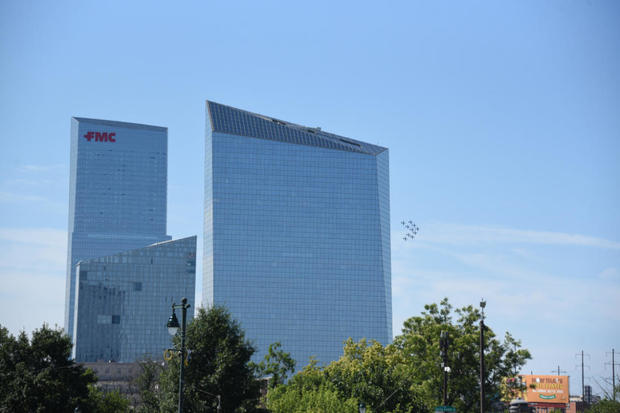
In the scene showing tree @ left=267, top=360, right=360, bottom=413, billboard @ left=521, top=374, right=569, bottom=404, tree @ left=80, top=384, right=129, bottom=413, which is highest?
tree @ left=267, top=360, right=360, bottom=413

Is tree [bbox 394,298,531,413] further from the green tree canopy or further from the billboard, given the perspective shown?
the billboard

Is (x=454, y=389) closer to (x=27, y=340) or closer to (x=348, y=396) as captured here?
(x=348, y=396)

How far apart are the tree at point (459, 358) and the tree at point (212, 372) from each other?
24.5 meters

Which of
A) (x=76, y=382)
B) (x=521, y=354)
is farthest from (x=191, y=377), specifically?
(x=521, y=354)

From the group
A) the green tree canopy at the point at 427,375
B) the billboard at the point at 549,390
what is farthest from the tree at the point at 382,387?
the billboard at the point at 549,390

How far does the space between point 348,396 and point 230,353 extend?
19.6m

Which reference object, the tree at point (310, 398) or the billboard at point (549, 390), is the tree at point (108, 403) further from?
the billboard at point (549, 390)

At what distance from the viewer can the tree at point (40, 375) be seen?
67.5 m

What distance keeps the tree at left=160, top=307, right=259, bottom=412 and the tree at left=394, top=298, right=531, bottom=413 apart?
24.5m

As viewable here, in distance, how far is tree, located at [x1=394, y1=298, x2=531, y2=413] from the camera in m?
84.1

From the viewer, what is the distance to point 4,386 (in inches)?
2665

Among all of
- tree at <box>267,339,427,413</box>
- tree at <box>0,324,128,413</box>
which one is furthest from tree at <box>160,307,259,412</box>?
tree at <box>0,324,128,413</box>

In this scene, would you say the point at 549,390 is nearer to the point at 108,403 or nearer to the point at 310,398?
the point at 108,403

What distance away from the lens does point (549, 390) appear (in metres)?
188
